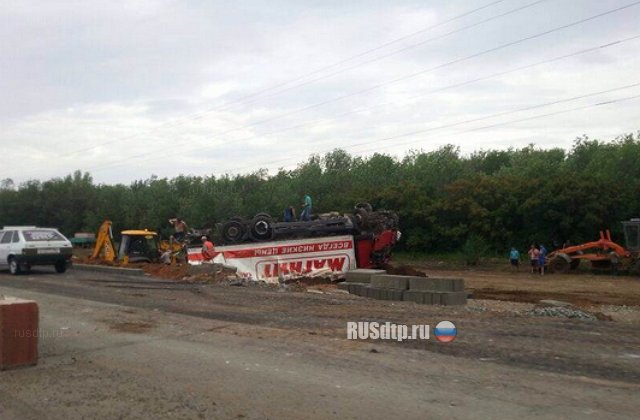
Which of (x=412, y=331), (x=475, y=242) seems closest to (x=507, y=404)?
(x=412, y=331)

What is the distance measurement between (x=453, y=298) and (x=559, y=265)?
1885 centimetres

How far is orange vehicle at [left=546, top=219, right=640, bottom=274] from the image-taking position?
29.9 meters

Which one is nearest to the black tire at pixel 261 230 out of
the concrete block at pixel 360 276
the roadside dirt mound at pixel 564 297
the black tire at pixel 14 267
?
the concrete block at pixel 360 276

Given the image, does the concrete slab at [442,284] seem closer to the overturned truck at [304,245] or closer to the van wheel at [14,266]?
the overturned truck at [304,245]

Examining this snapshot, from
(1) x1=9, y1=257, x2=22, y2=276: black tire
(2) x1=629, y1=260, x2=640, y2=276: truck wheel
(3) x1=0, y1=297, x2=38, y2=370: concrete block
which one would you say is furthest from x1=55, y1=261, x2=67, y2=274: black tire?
(2) x1=629, y1=260, x2=640, y2=276: truck wheel

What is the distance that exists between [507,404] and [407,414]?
1059 mm

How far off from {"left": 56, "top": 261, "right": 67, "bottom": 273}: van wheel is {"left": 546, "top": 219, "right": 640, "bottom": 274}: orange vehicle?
2204 centimetres

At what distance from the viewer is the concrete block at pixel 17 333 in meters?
8.02

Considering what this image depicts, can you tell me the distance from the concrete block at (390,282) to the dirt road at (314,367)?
7.44 feet

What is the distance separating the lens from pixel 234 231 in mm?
22422

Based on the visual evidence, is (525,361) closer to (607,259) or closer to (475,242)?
(607,259)

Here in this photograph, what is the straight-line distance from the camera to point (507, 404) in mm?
6367

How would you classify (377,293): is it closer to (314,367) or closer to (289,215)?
(289,215)

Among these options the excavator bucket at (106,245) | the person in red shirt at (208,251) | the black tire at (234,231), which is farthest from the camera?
the excavator bucket at (106,245)
